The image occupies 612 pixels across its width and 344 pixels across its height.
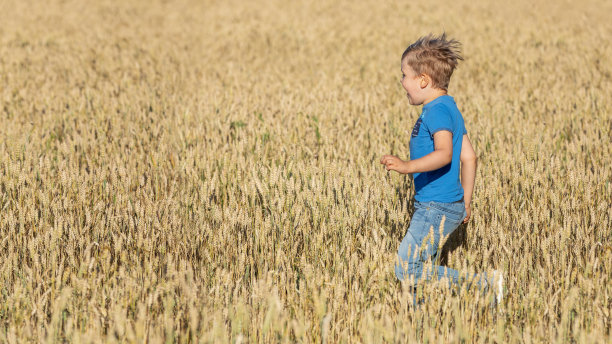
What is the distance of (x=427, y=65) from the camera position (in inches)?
97.3

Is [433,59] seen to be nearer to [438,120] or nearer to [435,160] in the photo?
[438,120]

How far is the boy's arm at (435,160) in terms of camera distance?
2.23 meters

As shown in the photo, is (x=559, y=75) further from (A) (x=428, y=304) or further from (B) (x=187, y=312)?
(B) (x=187, y=312)

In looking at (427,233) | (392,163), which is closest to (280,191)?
(427,233)

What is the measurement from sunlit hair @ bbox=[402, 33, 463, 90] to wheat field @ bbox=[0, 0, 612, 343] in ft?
2.23

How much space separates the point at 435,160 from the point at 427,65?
0.43 meters

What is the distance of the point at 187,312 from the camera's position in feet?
7.08

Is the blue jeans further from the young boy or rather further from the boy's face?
the boy's face

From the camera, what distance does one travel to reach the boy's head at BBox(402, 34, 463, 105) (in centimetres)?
246

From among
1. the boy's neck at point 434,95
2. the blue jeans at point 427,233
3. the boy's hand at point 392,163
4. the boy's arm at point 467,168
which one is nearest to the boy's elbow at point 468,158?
the boy's arm at point 467,168

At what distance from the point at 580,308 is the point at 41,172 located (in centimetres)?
310

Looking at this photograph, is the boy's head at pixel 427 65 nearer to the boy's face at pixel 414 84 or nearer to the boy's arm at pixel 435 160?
the boy's face at pixel 414 84

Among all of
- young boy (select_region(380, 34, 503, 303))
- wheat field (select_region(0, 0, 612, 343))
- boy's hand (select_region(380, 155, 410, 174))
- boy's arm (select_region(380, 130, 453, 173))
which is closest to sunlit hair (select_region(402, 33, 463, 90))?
young boy (select_region(380, 34, 503, 303))

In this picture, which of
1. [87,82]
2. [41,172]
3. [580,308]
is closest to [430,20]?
[87,82]
